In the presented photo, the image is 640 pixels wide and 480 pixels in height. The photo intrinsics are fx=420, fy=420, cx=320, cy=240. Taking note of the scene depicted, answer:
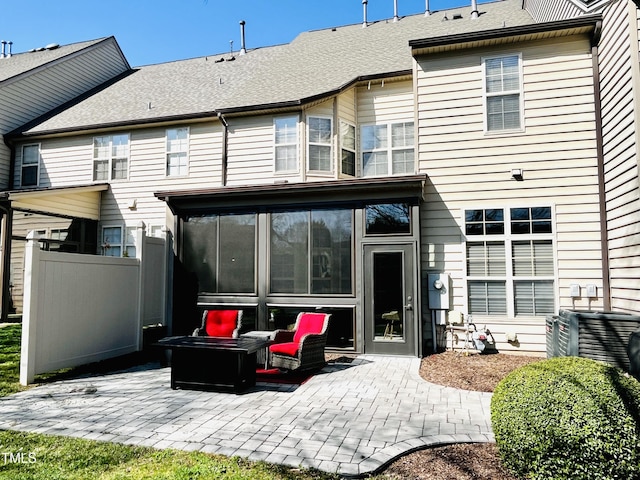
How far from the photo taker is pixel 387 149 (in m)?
11.4

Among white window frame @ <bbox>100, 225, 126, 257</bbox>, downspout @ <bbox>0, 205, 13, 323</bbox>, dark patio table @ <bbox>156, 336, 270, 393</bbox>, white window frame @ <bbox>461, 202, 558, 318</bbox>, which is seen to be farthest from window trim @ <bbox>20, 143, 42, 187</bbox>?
white window frame @ <bbox>461, 202, 558, 318</bbox>

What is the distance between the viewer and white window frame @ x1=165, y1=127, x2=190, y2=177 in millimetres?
12750

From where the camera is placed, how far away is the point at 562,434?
288cm

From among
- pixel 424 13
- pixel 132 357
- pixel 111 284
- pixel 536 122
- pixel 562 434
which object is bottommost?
pixel 132 357

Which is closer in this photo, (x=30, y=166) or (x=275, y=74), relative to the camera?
(x=275, y=74)

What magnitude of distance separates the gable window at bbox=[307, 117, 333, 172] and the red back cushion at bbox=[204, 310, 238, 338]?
5.09m

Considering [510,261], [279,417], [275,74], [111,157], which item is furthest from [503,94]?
[111,157]

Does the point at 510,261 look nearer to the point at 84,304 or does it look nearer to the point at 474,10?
the point at 84,304

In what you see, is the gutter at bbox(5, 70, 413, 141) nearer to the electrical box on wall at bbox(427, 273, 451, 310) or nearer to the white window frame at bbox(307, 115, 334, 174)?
the white window frame at bbox(307, 115, 334, 174)

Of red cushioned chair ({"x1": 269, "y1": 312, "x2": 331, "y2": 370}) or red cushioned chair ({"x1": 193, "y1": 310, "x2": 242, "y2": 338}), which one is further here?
red cushioned chair ({"x1": 193, "y1": 310, "x2": 242, "y2": 338})

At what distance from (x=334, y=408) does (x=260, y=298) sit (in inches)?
157

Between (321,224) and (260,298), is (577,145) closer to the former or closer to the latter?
(321,224)

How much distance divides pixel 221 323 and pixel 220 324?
0.08 ft

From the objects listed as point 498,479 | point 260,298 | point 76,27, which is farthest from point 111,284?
point 498,479
